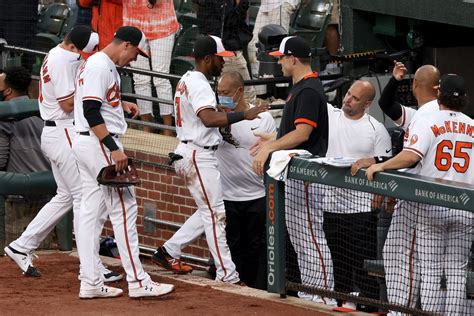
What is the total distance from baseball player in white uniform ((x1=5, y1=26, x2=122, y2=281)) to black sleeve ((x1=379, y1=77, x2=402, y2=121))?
2.39 meters

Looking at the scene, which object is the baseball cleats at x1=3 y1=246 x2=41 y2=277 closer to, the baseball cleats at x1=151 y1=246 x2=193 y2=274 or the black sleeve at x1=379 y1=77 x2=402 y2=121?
the baseball cleats at x1=151 y1=246 x2=193 y2=274

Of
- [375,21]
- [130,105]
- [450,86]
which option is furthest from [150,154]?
[450,86]

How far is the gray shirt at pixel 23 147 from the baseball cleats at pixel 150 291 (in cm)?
237

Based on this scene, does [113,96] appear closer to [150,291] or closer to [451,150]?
[150,291]

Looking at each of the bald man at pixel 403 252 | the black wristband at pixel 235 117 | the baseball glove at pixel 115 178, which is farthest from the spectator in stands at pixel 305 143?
the baseball glove at pixel 115 178

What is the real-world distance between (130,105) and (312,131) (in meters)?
1.86

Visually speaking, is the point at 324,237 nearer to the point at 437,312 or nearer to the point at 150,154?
the point at 437,312

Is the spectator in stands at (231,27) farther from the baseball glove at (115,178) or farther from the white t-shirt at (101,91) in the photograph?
→ the baseball glove at (115,178)

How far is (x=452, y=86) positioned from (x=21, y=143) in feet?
14.3

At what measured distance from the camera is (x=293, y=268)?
29.3 feet

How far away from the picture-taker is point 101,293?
29.0 ft

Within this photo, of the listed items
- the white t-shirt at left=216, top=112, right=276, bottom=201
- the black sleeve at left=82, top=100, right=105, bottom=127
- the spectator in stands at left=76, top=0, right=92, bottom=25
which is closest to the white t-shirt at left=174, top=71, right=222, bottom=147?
the white t-shirt at left=216, top=112, right=276, bottom=201

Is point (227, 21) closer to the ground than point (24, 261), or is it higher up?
higher up

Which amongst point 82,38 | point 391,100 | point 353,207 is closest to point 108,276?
point 82,38
